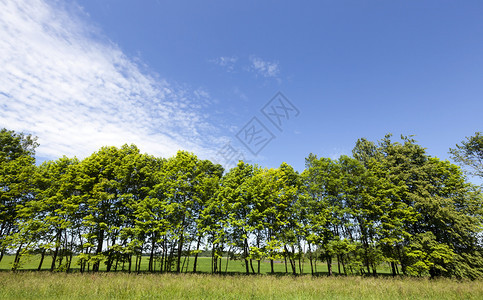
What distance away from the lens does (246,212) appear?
2617 cm

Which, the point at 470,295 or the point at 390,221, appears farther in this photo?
the point at 390,221

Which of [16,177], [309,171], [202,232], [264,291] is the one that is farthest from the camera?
[309,171]

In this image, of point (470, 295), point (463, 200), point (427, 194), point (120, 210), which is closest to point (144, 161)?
point (120, 210)

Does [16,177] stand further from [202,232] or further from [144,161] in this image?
[202,232]

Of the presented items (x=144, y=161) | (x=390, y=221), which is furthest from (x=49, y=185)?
(x=390, y=221)

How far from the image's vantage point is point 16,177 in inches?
1081

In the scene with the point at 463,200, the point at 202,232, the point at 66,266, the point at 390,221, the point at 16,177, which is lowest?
the point at 66,266

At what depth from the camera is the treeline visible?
23.5 m

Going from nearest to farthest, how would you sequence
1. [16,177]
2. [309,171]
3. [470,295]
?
[470,295], [16,177], [309,171]

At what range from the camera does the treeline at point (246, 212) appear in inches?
926

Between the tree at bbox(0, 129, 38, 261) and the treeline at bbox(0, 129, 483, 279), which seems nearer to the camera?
the treeline at bbox(0, 129, 483, 279)

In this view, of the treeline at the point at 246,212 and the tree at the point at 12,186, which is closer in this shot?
the treeline at the point at 246,212

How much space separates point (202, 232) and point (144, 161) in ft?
42.6

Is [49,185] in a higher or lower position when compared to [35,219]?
higher
